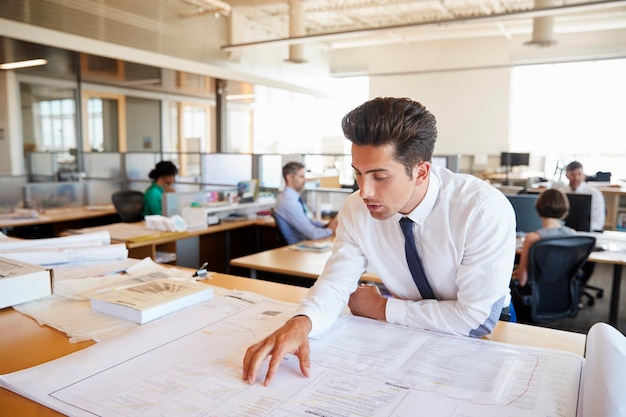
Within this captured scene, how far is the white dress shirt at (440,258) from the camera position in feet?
4.06

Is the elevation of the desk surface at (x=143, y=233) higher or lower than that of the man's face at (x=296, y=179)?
lower

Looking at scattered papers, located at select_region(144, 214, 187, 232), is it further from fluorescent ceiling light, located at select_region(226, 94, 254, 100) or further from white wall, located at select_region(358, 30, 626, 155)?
white wall, located at select_region(358, 30, 626, 155)

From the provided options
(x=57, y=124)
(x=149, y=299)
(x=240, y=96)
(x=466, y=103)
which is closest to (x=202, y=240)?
(x=149, y=299)

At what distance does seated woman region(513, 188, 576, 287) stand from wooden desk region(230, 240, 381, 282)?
1.16 metres

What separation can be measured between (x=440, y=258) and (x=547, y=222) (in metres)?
2.49

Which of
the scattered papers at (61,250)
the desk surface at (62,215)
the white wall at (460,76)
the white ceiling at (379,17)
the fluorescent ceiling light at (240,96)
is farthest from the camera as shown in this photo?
the white wall at (460,76)

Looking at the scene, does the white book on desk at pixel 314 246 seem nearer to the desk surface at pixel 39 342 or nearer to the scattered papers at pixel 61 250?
the scattered papers at pixel 61 250

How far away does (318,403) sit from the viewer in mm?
875

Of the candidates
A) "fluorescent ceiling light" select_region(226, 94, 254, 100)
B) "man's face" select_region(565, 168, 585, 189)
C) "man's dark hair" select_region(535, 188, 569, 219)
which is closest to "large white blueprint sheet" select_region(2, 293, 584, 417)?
"man's dark hair" select_region(535, 188, 569, 219)

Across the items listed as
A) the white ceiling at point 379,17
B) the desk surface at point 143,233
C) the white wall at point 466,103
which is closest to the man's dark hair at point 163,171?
the desk surface at point 143,233

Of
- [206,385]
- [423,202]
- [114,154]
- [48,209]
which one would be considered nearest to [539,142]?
[114,154]

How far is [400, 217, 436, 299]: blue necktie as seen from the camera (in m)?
1.34

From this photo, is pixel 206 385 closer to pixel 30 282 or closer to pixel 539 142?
pixel 30 282

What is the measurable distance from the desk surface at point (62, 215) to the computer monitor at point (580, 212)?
472 centimetres
